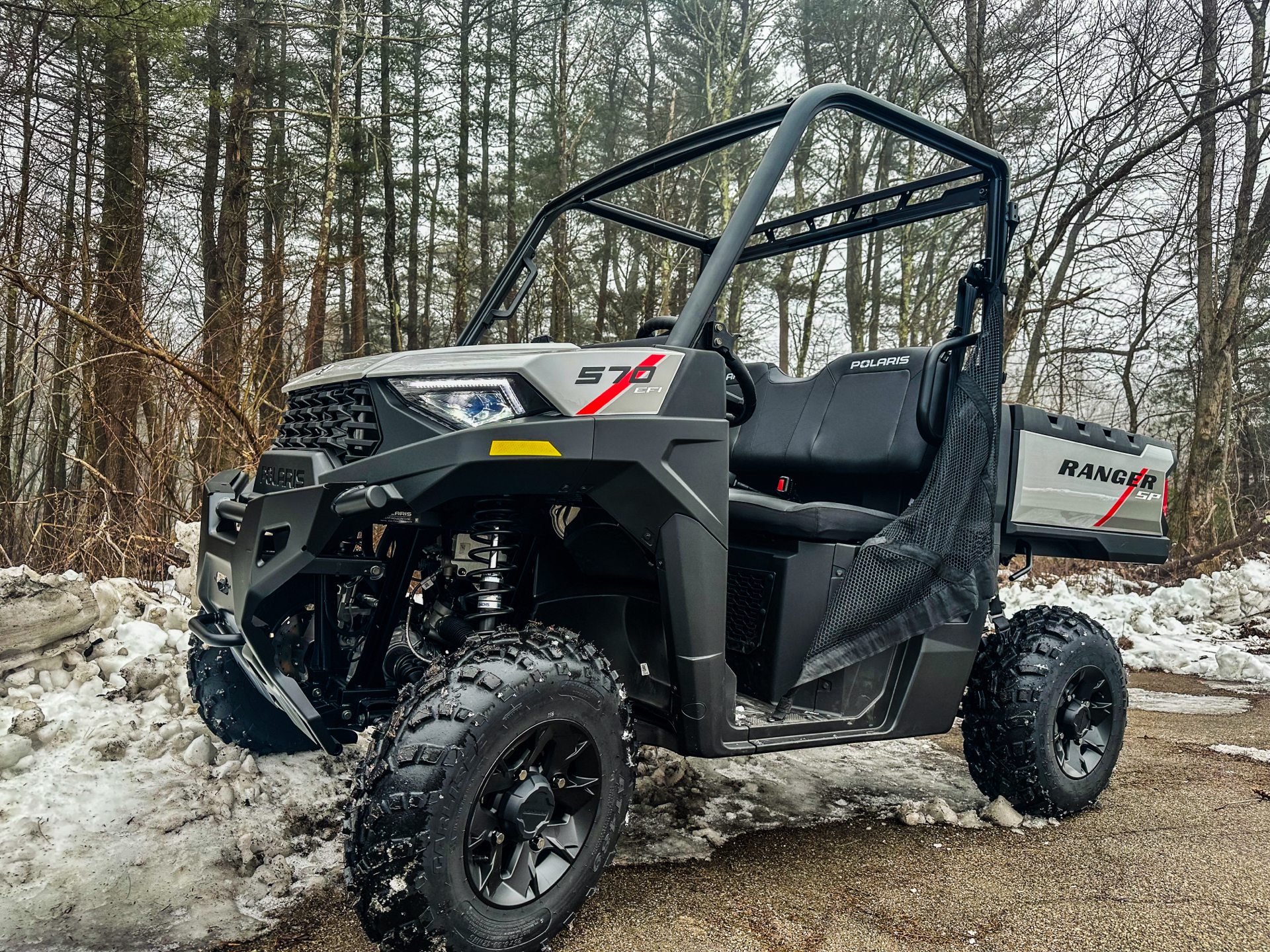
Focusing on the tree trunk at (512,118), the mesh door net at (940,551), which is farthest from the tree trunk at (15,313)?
the tree trunk at (512,118)

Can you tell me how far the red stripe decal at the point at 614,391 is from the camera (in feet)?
6.77

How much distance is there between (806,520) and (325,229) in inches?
373

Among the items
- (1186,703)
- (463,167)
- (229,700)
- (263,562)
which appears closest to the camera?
(263,562)

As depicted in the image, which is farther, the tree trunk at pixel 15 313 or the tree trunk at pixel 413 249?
the tree trunk at pixel 413 249

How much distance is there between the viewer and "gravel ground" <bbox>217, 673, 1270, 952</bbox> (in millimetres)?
2139

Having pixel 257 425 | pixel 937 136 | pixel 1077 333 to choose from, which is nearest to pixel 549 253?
pixel 1077 333

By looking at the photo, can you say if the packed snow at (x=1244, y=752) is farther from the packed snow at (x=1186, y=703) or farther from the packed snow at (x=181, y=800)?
the packed snow at (x=1186, y=703)

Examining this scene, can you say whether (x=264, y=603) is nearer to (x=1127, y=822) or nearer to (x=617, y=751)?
(x=617, y=751)

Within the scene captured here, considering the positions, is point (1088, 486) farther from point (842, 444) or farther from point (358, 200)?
point (358, 200)

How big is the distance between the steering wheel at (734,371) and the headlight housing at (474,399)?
1.93ft

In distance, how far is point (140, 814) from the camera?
8.40ft

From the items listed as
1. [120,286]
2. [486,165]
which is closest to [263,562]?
[120,286]

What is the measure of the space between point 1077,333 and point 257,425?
11.2 meters

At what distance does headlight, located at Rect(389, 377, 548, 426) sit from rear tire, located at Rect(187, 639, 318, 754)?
1488 millimetres
